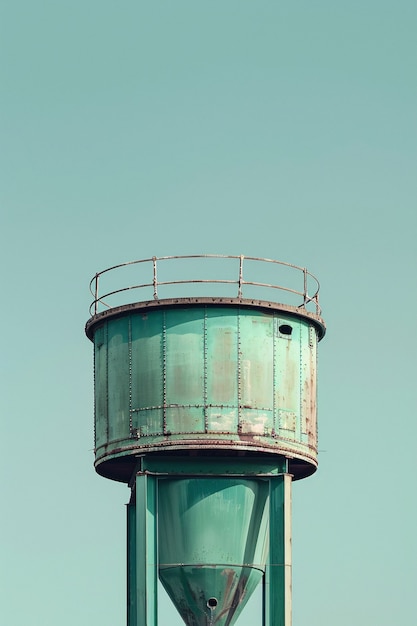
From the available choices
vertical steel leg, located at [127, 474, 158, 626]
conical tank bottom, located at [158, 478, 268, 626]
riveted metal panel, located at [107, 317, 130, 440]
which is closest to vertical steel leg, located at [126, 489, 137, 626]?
vertical steel leg, located at [127, 474, 158, 626]

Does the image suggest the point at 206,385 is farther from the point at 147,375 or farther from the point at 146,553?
the point at 146,553

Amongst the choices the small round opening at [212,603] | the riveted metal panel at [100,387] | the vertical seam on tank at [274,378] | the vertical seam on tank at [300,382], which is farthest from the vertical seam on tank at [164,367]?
the small round opening at [212,603]

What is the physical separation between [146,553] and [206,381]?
426cm

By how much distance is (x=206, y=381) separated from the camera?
40812 mm

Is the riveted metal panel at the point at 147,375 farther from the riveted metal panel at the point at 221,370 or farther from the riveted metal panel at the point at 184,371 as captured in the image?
the riveted metal panel at the point at 221,370

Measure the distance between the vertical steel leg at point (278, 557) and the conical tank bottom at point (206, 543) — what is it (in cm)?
59

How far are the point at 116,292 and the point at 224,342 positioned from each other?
3.39 m

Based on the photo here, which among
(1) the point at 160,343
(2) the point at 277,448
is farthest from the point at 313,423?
(1) the point at 160,343

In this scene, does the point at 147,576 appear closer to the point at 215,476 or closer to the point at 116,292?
the point at 215,476

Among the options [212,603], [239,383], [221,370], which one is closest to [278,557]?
[212,603]

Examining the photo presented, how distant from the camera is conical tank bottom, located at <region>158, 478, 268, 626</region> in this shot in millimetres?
40969

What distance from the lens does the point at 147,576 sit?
132 ft

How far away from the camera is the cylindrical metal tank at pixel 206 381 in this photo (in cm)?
4069

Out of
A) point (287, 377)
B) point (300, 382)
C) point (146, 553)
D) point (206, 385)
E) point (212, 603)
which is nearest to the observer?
point (146, 553)
